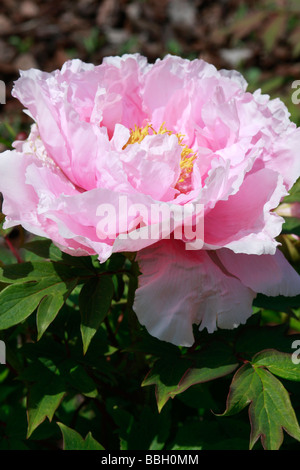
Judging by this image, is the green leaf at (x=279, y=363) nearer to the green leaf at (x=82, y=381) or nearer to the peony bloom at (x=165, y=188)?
the peony bloom at (x=165, y=188)

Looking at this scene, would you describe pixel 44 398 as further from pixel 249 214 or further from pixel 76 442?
pixel 249 214

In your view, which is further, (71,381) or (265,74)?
(265,74)

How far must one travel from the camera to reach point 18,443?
38.4 inches

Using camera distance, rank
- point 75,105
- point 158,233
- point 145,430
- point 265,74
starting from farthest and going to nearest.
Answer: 1. point 265,74
2. point 145,430
3. point 75,105
4. point 158,233

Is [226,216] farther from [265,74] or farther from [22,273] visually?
[265,74]

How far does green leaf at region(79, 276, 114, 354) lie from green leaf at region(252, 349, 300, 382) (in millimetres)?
227

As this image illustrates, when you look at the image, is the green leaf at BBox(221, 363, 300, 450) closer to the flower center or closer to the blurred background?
the flower center

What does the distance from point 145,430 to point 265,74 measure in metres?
2.85

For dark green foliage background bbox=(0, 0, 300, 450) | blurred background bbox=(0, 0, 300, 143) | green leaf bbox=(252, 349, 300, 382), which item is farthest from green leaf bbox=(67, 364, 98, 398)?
blurred background bbox=(0, 0, 300, 143)

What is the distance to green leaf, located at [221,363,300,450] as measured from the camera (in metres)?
0.75

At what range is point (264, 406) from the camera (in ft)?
2.55

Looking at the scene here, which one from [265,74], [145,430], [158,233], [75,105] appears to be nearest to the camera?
[158,233]

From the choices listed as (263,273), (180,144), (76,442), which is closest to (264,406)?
(263,273)
